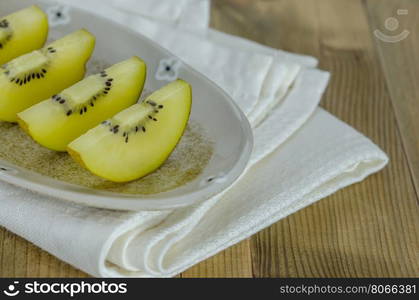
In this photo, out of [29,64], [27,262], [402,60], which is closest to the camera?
[27,262]

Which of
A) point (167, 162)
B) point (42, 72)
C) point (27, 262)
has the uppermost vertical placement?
point (42, 72)

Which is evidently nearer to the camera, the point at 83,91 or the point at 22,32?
the point at 83,91

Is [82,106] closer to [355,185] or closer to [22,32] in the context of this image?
[22,32]

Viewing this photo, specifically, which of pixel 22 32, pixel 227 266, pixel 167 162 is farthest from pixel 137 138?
pixel 22 32

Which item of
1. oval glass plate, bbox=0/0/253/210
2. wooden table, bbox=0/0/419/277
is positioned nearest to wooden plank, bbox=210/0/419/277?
wooden table, bbox=0/0/419/277

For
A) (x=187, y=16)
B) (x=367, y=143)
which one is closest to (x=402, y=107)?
(x=367, y=143)

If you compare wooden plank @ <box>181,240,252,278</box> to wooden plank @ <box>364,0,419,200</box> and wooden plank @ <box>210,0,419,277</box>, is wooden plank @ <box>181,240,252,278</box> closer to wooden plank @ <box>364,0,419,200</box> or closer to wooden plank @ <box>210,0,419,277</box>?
wooden plank @ <box>210,0,419,277</box>

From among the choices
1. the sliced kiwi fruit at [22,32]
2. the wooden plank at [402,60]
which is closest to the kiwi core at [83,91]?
the sliced kiwi fruit at [22,32]
